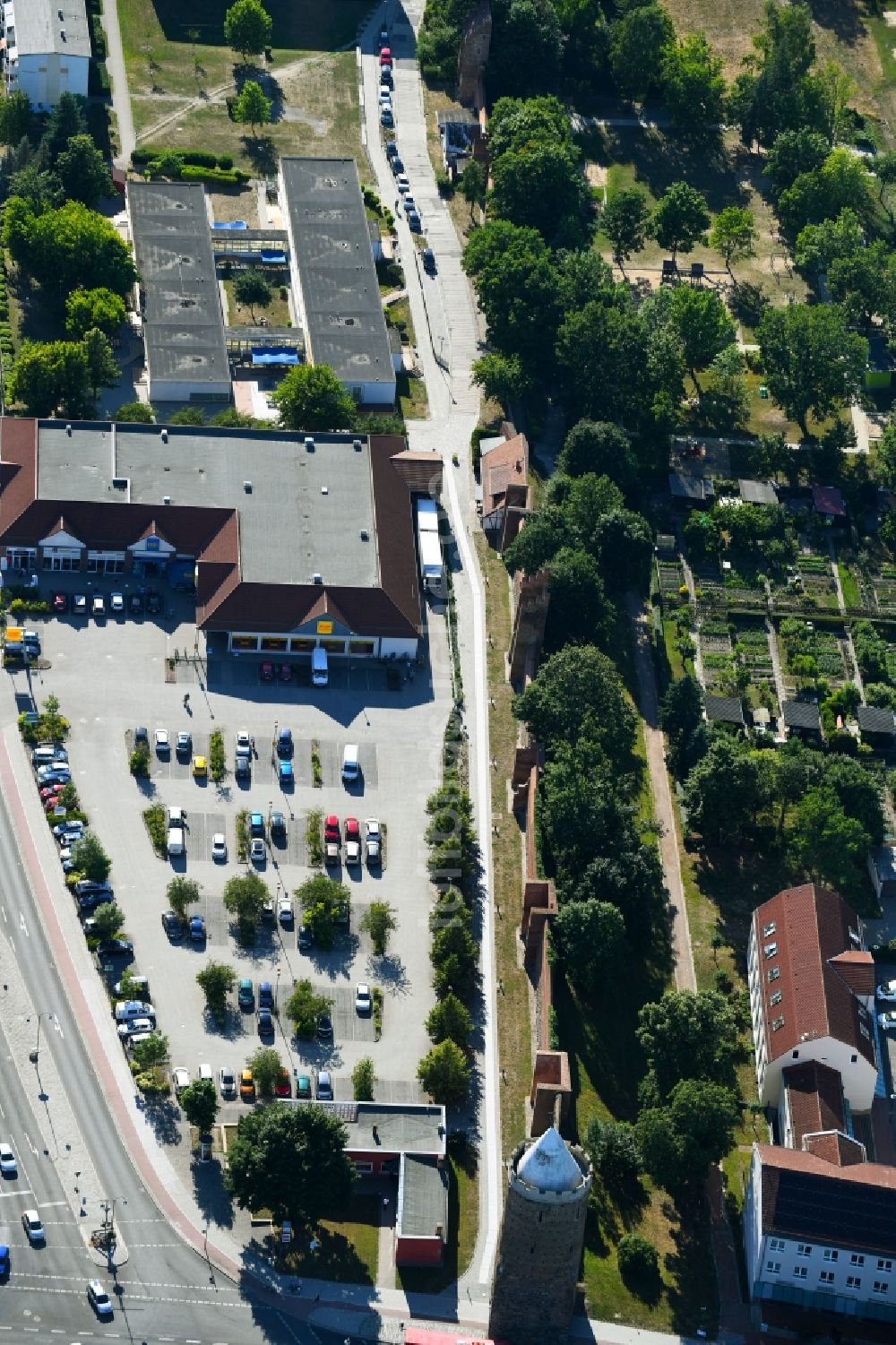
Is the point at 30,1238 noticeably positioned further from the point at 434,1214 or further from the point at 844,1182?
the point at 844,1182

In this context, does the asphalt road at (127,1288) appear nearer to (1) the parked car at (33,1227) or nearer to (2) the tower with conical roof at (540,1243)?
(1) the parked car at (33,1227)

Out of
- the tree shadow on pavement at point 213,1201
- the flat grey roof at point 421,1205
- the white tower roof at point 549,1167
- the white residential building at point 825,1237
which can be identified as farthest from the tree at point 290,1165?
the white residential building at point 825,1237

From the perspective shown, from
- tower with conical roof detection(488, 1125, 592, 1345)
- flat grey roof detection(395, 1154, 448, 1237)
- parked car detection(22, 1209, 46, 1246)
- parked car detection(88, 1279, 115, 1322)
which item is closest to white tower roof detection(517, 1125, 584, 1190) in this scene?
tower with conical roof detection(488, 1125, 592, 1345)

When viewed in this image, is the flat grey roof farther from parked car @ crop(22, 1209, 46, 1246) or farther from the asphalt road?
parked car @ crop(22, 1209, 46, 1246)

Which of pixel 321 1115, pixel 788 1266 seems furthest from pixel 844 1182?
pixel 321 1115

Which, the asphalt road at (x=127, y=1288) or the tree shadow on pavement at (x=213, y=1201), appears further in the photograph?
the tree shadow on pavement at (x=213, y=1201)

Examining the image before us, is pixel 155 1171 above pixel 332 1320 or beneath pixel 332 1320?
above
